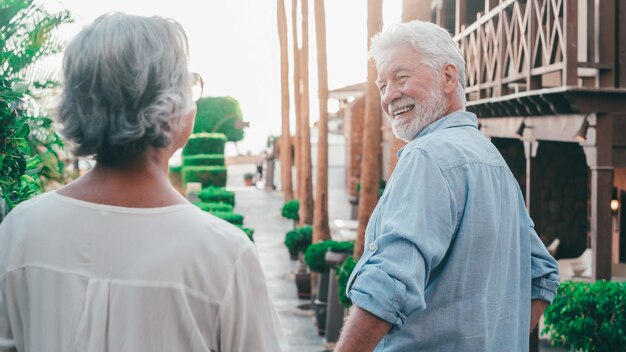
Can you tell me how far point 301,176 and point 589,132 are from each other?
12932mm

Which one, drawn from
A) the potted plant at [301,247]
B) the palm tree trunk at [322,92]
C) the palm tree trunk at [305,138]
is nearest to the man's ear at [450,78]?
the potted plant at [301,247]

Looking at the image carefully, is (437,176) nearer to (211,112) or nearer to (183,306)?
(183,306)

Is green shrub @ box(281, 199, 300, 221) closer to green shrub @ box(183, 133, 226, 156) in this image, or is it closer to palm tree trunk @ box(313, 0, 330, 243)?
palm tree trunk @ box(313, 0, 330, 243)

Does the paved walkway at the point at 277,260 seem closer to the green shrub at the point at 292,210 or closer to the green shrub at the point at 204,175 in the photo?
the green shrub at the point at 292,210

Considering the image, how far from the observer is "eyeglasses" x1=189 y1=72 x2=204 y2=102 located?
73.2 inches

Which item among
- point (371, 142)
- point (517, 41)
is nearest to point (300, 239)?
point (371, 142)

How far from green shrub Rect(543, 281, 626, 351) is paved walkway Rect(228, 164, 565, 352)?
140 inches

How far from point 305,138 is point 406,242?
19.3 meters

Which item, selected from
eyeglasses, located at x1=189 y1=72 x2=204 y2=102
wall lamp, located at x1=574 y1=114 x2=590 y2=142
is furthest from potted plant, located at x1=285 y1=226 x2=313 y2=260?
eyeglasses, located at x1=189 y1=72 x2=204 y2=102

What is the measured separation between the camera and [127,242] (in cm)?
172

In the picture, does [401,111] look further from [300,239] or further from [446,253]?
[300,239]

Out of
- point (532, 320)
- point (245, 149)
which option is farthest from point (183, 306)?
point (245, 149)

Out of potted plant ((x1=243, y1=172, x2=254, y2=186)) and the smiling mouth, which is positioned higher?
the smiling mouth

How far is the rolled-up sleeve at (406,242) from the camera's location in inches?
82.2
